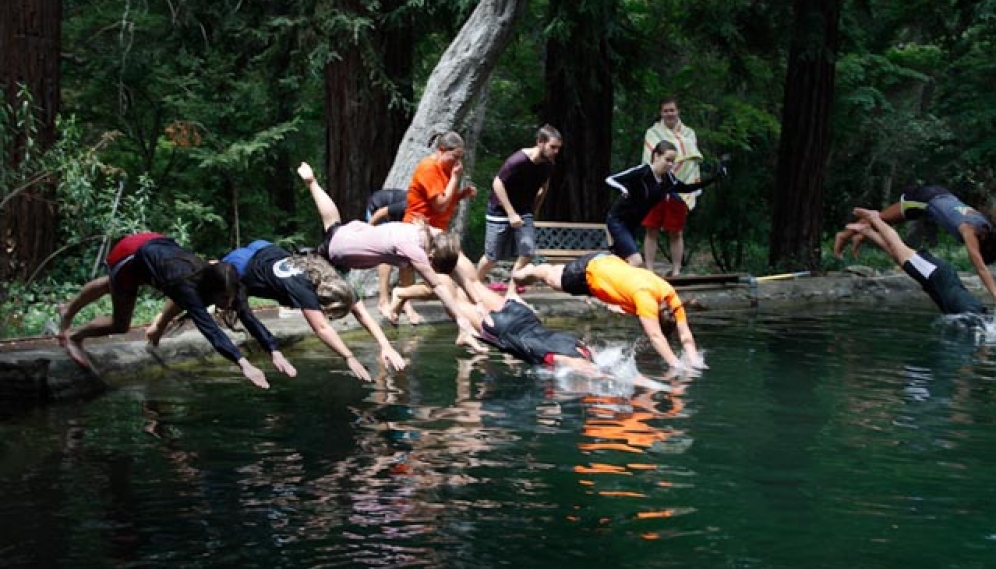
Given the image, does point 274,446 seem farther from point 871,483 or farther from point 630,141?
point 630,141

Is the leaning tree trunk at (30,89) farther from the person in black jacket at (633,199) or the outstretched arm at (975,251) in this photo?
the outstretched arm at (975,251)

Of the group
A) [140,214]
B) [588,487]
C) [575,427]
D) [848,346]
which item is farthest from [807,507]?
[140,214]

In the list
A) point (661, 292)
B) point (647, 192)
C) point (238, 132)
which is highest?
point (238, 132)

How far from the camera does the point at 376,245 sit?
9500 mm

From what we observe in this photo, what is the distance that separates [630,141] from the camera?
23734 mm

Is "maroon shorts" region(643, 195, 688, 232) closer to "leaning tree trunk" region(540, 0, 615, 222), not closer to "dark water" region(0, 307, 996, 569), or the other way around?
"leaning tree trunk" region(540, 0, 615, 222)

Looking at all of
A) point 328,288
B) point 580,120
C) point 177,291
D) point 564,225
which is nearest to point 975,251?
point 564,225

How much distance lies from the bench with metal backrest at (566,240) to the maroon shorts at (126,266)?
7871 mm

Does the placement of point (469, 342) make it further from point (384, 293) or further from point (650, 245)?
point (650, 245)

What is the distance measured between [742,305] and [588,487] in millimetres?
9691

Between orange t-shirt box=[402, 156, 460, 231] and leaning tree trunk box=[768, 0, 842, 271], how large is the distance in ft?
28.0

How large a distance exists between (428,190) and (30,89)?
178 inches

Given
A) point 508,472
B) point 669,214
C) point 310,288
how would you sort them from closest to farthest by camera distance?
point 508,472, point 310,288, point 669,214

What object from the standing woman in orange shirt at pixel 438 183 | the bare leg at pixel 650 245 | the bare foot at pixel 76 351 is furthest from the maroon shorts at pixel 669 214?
the bare foot at pixel 76 351
